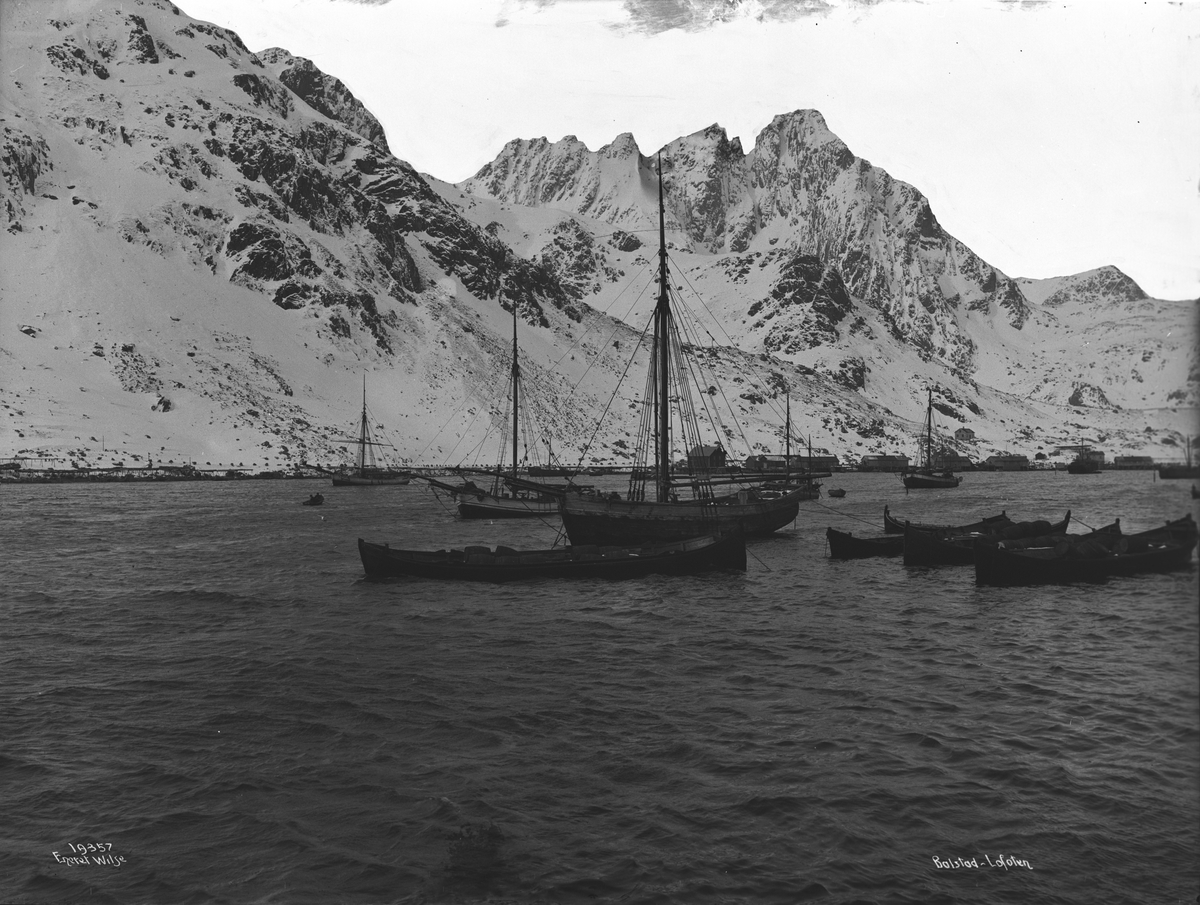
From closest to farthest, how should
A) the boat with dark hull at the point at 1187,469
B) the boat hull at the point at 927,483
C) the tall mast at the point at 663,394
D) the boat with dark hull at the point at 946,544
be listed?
the boat with dark hull at the point at 1187,469 → the boat with dark hull at the point at 946,544 → the tall mast at the point at 663,394 → the boat hull at the point at 927,483

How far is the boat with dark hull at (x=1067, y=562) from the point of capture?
38.0 m

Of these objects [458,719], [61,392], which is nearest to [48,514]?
[458,719]

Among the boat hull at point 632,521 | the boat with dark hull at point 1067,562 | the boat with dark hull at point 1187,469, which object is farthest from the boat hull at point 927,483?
the boat with dark hull at point 1187,469

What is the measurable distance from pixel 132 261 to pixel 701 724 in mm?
208493

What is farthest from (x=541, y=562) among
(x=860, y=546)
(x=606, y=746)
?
(x=606, y=746)

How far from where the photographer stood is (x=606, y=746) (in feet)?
61.1

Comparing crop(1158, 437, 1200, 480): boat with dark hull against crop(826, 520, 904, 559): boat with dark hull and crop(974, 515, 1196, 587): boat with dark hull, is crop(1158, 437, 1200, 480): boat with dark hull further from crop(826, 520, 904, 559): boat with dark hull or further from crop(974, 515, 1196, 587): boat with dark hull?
crop(826, 520, 904, 559): boat with dark hull

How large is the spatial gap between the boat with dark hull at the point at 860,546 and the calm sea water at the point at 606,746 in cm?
1380

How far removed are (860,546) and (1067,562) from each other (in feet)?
46.6

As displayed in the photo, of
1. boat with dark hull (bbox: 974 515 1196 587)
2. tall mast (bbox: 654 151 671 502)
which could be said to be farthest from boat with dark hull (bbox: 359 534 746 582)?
boat with dark hull (bbox: 974 515 1196 587)

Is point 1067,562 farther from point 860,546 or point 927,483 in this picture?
point 927,483

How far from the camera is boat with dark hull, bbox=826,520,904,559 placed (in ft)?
168

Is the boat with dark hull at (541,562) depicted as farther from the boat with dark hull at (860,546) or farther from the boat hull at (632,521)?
the boat with dark hull at (860,546)

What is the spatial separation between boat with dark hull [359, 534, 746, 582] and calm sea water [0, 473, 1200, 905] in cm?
282
